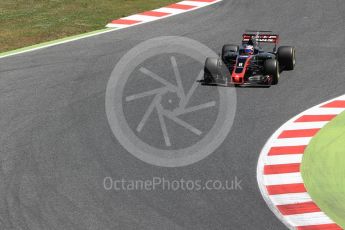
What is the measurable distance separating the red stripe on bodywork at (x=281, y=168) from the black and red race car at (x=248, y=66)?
4.69m

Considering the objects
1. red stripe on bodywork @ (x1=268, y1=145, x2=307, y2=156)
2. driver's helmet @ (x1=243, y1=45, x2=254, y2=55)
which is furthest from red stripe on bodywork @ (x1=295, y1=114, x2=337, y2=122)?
driver's helmet @ (x1=243, y1=45, x2=254, y2=55)

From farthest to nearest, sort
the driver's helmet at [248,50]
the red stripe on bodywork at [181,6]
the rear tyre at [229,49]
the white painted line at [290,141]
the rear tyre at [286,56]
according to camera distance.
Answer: the red stripe on bodywork at [181,6] → the rear tyre at [229,49] → the rear tyre at [286,56] → the driver's helmet at [248,50] → the white painted line at [290,141]

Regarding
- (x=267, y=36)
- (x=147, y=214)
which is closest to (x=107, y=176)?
(x=147, y=214)

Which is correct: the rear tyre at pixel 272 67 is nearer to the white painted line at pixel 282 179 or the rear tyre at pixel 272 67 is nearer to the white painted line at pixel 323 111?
the white painted line at pixel 323 111

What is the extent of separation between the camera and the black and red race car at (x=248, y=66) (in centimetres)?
1836

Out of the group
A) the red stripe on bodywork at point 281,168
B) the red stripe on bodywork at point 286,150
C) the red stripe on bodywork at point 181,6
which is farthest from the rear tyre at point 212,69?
the red stripe on bodywork at point 181,6

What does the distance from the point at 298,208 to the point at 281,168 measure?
68.5 inches

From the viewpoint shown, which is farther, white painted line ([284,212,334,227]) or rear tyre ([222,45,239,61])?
rear tyre ([222,45,239,61])

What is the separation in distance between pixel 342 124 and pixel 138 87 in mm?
5151

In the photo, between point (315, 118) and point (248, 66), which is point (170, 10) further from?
point (315, 118)

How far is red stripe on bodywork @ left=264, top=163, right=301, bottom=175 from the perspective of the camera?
1362cm

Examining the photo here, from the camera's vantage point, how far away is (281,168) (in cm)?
1377

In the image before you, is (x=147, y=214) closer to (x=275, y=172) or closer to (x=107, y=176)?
(x=107, y=176)

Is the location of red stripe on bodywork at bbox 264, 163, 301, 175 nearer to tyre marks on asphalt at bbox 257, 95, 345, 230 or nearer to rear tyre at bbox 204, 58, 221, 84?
tyre marks on asphalt at bbox 257, 95, 345, 230
